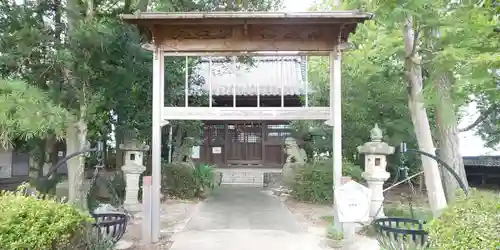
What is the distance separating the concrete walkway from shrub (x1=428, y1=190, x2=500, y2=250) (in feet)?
10.1

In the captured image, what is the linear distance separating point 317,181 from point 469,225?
338 inches

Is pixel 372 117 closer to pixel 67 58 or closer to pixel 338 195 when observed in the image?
pixel 338 195

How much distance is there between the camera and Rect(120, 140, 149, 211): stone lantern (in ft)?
→ 34.7

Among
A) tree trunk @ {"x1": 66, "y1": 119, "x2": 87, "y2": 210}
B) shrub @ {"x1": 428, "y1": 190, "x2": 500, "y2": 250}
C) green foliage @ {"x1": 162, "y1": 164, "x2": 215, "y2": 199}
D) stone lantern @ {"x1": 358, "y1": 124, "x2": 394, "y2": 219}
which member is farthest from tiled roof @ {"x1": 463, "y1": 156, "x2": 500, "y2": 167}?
tree trunk @ {"x1": 66, "y1": 119, "x2": 87, "y2": 210}

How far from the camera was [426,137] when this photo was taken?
7008 millimetres

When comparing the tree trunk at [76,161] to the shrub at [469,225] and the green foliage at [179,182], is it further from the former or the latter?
the shrub at [469,225]

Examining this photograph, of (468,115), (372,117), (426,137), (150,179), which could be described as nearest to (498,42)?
Result: (426,137)

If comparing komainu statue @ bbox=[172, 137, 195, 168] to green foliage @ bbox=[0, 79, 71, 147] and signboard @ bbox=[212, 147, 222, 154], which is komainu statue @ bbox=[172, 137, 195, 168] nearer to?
signboard @ bbox=[212, 147, 222, 154]

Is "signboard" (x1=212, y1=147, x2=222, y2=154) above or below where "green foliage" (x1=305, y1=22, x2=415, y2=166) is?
below

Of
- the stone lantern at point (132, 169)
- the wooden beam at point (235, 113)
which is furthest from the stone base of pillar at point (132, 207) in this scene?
the wooden beam at point (235, 113)

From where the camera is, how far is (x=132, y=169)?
1061 centimetres

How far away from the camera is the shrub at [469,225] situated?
332cm

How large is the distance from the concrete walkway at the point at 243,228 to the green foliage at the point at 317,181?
0.93 meters

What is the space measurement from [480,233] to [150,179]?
5285 millimetres
